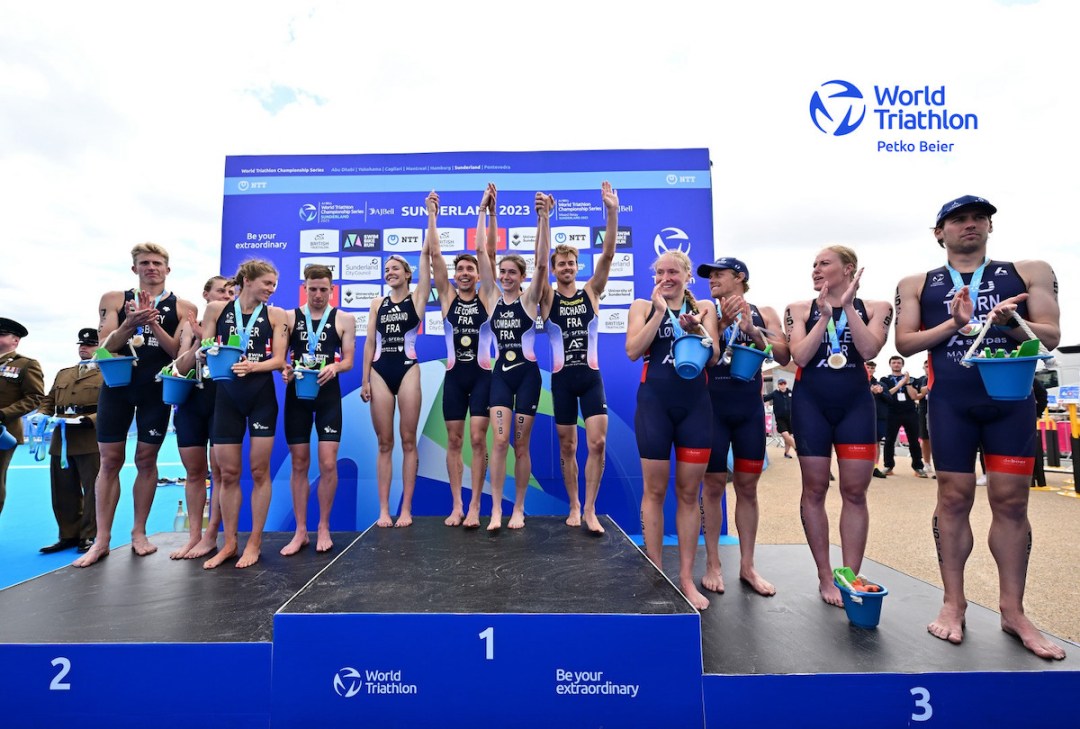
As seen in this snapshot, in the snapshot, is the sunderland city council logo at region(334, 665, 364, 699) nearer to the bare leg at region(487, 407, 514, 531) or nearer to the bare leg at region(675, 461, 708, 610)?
the bare leg at region(675, 461, 708, 610)

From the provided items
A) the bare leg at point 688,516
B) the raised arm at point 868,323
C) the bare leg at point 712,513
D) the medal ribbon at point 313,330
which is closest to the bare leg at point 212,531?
the medal ribbon at point 313,330

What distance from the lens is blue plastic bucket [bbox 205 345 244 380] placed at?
331cm

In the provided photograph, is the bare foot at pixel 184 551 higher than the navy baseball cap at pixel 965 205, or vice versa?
the navy baseball cap at pixel 965 205

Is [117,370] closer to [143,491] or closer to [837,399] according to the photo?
[143,491]

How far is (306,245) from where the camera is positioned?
5.92 m

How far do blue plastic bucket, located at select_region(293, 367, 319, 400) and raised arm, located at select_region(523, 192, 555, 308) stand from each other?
1.71 meters

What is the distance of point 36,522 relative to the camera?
248 inches

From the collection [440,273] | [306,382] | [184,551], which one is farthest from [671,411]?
[184,551]

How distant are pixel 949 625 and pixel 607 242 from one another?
3151 mm

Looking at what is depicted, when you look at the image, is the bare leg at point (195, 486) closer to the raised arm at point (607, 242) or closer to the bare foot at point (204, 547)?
the bare foot at point (204, 547)

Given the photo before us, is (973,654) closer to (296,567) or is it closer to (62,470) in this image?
(296,567)

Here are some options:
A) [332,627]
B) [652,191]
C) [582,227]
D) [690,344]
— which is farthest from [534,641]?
[652,191]

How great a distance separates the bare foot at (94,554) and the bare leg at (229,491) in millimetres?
845

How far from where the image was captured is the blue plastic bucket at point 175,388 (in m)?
3.55
